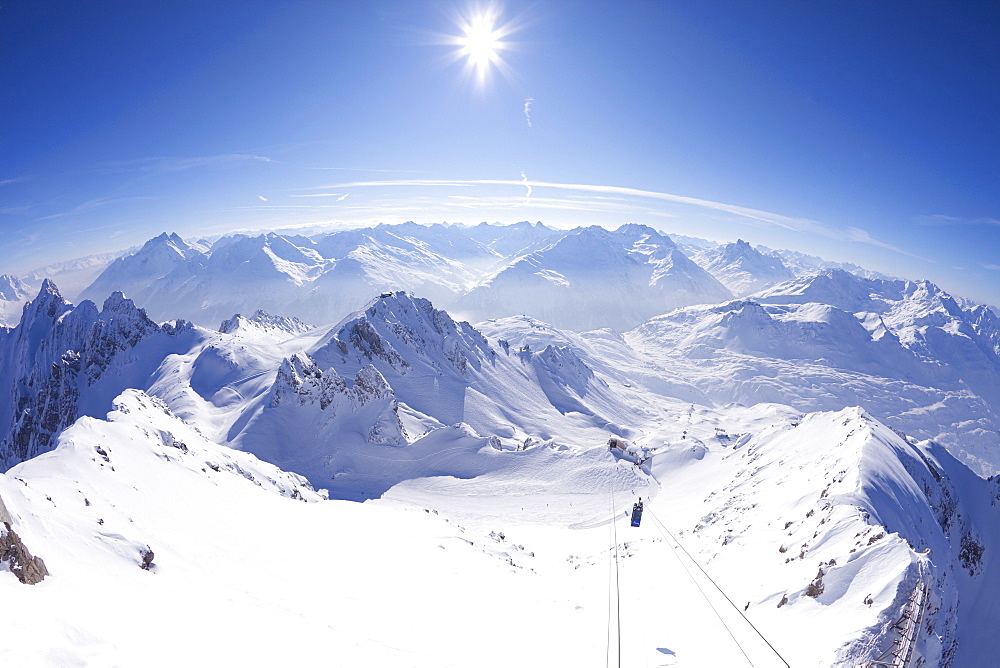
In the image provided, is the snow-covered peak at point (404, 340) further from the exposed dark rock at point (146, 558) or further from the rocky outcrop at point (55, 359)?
the exposed dark rock at point (146, 558)

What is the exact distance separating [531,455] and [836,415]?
40.3m

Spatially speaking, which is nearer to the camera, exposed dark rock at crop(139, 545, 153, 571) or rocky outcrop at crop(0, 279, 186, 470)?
exposed dark rock at crop(139, 545, 153, 571)

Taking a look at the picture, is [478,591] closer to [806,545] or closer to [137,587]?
[137,587]

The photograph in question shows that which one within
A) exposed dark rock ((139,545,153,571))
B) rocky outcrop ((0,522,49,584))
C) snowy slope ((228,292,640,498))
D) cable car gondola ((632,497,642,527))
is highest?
snowy slope ((228,292,640,498))

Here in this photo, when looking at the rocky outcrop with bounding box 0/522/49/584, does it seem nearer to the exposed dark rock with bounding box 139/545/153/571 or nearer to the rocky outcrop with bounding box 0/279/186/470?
the exposed dark rock with bounding box 139/545/153/571

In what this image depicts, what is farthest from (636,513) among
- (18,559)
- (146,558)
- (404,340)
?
(404,340)

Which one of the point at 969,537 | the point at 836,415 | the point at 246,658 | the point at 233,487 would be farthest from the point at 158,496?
the point at 969,537

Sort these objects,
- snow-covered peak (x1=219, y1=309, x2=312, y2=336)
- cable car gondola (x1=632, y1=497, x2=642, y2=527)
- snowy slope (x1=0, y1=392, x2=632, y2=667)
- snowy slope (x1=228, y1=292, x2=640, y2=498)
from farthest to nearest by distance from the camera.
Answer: snow-covered peak (x1=219, y1=309, x2=312, y2=336) → snowy slope (x1=228, y1=292, x2=640, y2=498) → cable car gondola (x1=632, y1=497, x2=642, y2=527) → snowy slope (x1=0, y1=392, x2=632, y2=667)

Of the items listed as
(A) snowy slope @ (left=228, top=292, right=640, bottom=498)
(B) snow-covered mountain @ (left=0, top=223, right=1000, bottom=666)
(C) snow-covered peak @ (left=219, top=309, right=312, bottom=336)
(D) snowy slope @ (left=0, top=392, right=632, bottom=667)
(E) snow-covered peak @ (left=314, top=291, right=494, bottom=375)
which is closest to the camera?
(D) snowy slope @ (left=0, top=392, right=632, bottom=667)

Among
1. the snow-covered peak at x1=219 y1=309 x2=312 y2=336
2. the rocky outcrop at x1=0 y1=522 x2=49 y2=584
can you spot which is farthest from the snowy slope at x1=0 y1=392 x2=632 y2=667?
the snow-covered peak at x1=219 y1=309 x2=312 y2=336

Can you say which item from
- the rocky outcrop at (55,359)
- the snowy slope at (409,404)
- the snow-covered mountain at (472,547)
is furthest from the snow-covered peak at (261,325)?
the snow-covered mountain at (472,547)

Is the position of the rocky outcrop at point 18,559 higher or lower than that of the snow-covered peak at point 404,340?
lower

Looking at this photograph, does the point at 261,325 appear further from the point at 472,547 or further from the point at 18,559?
the point at 18,559

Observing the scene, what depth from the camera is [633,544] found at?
3192cm
